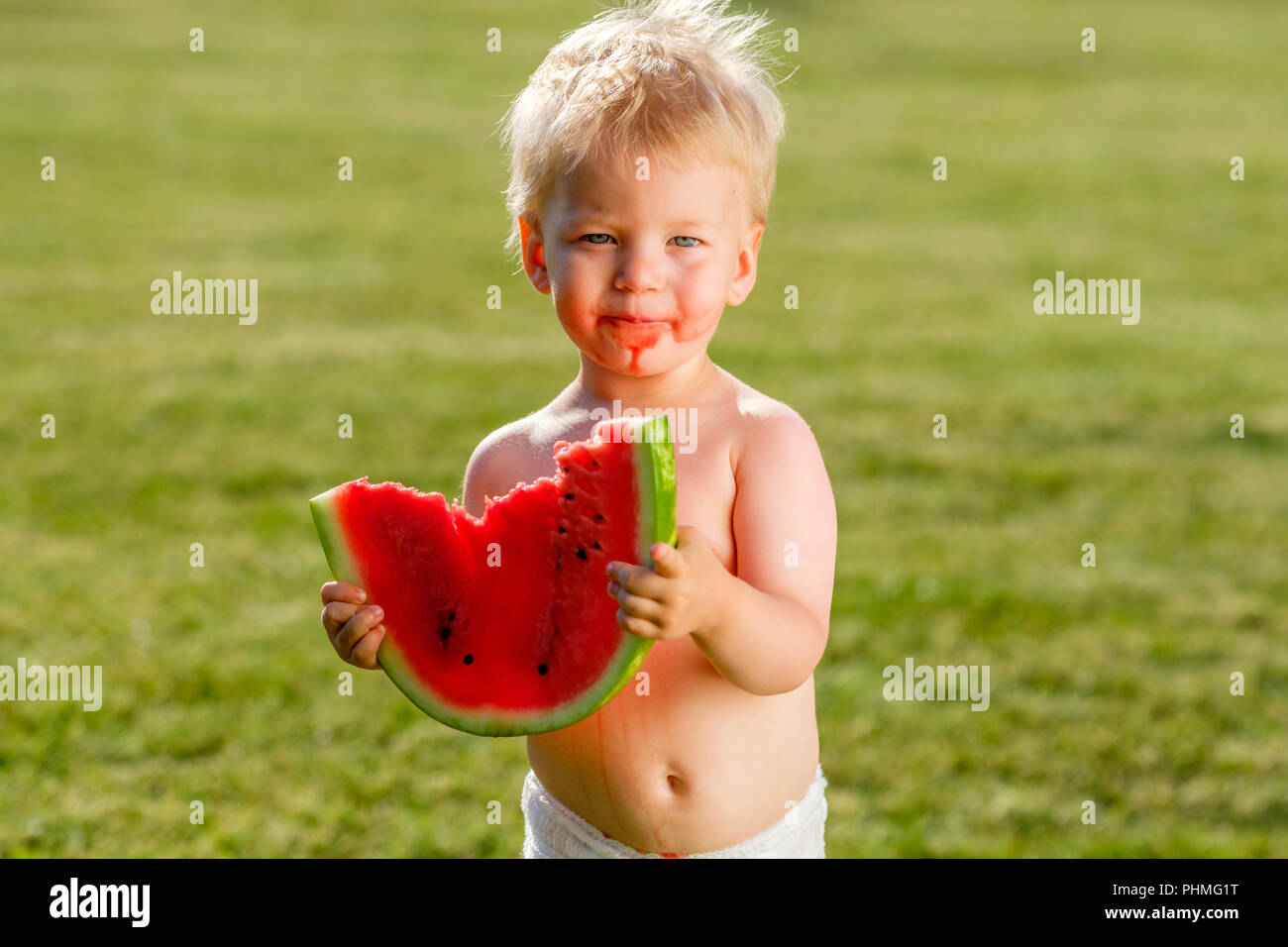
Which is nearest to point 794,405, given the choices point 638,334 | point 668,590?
point 638,334

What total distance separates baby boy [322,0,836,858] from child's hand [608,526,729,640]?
72 mm

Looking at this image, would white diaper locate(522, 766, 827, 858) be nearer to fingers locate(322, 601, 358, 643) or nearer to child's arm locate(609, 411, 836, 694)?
child's arm locate(609, 411, 836, 694)

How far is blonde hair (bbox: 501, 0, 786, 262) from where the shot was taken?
2.33m

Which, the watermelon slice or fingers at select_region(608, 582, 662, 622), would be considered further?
the watermelon slice

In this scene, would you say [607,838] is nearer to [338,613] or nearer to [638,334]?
[338,613]

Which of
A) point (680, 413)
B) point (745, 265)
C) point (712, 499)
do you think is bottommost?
point (712, 499)

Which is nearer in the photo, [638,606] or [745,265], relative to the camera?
[638,606]

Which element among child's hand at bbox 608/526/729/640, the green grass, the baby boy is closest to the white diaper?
the baby boy

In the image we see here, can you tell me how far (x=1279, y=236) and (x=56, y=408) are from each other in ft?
31.5

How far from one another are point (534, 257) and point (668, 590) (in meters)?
0.72

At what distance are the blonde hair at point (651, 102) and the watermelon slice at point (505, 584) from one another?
16.4 inches

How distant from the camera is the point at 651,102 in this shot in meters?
2.34

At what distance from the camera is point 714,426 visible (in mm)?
2430

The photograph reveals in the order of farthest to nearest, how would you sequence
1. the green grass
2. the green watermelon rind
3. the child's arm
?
the green grass < the green watermelon rind < the child's arm
